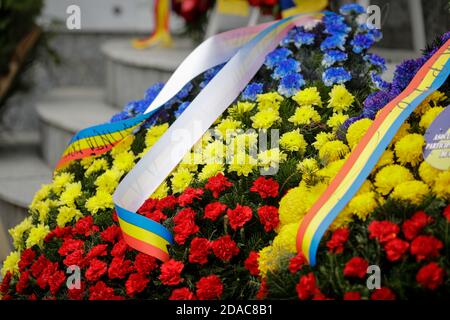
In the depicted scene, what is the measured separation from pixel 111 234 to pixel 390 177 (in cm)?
65

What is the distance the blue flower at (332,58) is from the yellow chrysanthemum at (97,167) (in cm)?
65

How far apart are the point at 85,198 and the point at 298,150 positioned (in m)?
0.56

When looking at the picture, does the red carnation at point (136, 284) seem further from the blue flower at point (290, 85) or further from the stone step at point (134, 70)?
the stone step at point (134, 70)

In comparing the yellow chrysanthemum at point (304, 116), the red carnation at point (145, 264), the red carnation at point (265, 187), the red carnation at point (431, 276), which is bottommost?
the red carnation at point (145, 264)

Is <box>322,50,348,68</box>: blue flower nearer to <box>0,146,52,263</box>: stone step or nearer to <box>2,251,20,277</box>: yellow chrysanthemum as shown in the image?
<box>2,251,20,277</box>: yellow chrysanthemum

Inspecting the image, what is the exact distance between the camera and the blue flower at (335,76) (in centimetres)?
197

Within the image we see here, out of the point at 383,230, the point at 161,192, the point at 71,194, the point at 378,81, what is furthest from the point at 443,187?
the point at 71,194

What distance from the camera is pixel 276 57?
210 centimetres

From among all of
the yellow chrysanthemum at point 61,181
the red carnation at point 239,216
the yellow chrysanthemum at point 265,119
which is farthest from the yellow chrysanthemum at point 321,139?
the yellow chrysanthemum at point 61,181

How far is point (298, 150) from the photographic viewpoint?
69.7 inches

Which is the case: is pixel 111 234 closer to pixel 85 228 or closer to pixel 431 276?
pixel 85 228

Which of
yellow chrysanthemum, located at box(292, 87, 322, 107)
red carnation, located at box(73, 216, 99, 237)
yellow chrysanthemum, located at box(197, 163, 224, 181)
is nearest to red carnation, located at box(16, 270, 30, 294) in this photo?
red carnation, located at box(73, 216, 99, 237)

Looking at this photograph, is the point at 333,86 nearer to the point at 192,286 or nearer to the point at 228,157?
the point at 228,157

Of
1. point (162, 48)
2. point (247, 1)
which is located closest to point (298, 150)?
point (247, 1)
